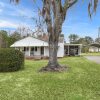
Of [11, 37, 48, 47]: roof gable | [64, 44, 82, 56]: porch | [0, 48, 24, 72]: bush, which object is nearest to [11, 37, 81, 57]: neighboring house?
[11, 37, 48, 47]: roof gable

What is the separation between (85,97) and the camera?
9.04 metres

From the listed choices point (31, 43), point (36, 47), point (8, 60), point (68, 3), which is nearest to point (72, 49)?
point (36, 47)

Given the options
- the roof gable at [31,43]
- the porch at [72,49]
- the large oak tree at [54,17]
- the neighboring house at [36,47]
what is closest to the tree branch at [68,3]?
the large oak tree at [54,17]

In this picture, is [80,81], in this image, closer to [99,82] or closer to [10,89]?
[99,82]

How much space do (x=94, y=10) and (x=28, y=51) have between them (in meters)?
25.9

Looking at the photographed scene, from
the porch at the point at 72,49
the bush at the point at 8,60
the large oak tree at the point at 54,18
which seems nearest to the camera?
the bush at the point at 8,60

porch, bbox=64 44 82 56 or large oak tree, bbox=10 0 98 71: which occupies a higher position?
large oak tree, bbox=10 0 98 71

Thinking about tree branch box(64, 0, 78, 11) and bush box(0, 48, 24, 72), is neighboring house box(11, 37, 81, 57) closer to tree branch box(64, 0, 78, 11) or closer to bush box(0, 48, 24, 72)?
tree branch box(64, 0, 78, 11)

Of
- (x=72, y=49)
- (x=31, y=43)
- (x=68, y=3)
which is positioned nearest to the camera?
(x=68, y=3)

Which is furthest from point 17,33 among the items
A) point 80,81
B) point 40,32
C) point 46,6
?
point 80,81

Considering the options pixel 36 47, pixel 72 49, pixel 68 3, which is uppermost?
pixel 68 3

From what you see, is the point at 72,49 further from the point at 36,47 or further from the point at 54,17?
the point at 54,17

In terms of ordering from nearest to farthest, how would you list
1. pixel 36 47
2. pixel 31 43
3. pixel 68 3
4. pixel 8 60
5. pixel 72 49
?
1. pixel 8 60
2. pixel 68 3
3. pixel 31 43
4. pixel 36 47
5. pixel 72 49

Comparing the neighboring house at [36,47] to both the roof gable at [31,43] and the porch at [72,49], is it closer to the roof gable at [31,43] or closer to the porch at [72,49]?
the roof gable at [31,43]
